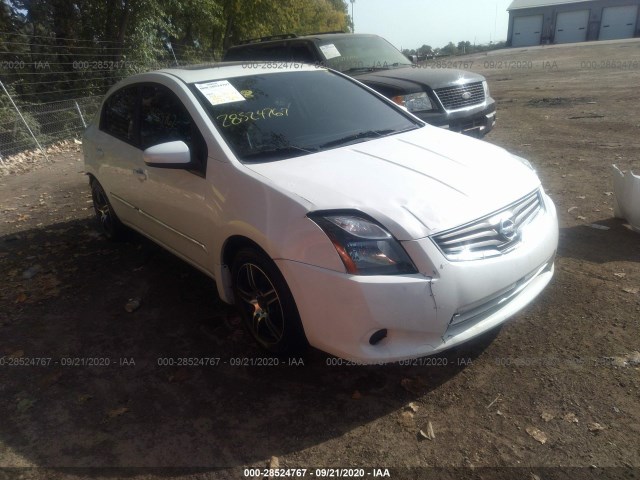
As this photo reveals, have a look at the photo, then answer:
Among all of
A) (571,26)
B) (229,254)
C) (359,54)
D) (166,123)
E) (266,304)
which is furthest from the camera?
(571,26)

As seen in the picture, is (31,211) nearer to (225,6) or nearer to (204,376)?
(204,376)

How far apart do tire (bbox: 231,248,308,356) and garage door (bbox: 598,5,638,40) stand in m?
54.4

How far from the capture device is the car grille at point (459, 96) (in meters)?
6.69

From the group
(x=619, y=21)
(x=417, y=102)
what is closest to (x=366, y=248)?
(x=417, y=102)

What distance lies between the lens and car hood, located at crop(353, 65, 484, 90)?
6.70m

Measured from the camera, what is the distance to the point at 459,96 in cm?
685

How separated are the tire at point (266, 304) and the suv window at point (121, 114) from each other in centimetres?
188

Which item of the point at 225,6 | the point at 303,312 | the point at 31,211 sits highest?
the point at 225,6

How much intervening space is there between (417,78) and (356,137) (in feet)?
12.7

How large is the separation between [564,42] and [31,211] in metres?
53.4

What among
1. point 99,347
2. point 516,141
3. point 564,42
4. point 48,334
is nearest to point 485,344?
point 99,347

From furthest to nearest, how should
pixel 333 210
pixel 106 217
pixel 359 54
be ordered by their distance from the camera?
pixel 359 54 → pixel 106 217 → pixel 333 210

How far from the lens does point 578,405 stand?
101 inches

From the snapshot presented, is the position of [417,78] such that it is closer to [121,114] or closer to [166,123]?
[121,114]
